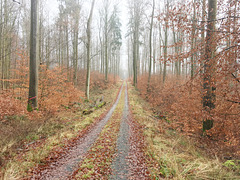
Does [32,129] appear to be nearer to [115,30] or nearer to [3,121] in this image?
[3,121]

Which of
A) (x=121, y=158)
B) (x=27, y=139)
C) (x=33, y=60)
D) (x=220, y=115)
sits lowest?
(x=121, y=158)

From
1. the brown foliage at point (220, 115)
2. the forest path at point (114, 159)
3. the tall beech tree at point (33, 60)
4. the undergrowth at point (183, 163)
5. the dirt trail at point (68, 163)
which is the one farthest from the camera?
the tall beech tree at point (33, 60)

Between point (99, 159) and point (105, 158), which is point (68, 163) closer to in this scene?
point (99, 159)

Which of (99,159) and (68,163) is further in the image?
(99,159)

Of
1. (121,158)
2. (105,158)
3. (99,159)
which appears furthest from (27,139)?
(121,158)

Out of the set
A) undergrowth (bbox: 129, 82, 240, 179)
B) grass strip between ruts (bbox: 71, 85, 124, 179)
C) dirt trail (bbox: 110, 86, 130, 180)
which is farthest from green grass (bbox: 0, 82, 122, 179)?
undergrowth (bbox: 129, 82, 240, 179)

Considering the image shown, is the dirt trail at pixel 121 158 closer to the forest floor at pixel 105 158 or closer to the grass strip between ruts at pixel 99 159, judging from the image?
the forest floor at pixel 105 158

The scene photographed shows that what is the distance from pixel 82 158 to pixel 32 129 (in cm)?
315

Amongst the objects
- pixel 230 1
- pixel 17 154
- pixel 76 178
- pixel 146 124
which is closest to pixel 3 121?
pixel 17 154

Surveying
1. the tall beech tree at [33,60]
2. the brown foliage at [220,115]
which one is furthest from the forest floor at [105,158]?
the tall beech tree at [33,60]

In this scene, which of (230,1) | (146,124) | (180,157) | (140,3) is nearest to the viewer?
(230,1)

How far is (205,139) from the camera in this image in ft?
18.7

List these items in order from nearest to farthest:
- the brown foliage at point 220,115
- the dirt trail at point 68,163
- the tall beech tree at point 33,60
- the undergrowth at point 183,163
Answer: the undergrowth at point 183,163 < the dirt trail at point 68,163 < the brown foliage at point 220,115 < the tall beech tree at point 33,60

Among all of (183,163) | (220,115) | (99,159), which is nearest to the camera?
(183,163)
